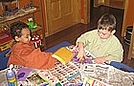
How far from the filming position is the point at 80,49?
6.17 ft

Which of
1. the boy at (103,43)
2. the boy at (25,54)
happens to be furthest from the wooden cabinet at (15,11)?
the boy at (103,43)

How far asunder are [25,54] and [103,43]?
71 cm

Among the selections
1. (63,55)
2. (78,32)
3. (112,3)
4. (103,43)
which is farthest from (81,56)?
(112,3)

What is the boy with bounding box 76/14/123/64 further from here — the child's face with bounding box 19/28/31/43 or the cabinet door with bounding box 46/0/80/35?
the cabinet door with bounding box 46/0/80/35

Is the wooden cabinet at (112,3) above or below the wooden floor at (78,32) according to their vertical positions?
above

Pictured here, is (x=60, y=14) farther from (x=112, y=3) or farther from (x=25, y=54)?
(x=25, y=54)

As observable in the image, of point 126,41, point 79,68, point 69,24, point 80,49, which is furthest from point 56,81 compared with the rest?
point 69,24

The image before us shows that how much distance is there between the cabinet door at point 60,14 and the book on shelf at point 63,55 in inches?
81.7

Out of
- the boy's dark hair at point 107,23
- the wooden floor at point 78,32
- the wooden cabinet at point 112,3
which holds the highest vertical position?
the boy's dark hair at point 107,23

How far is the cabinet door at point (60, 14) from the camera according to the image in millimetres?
3881

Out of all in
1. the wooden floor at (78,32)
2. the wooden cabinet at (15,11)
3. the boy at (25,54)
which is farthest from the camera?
the wooden floor at (78,32)

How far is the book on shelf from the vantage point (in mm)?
1778

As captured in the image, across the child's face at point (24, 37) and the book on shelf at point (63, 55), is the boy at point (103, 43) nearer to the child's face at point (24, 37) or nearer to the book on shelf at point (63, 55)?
the book on shelf at point (63, 55)

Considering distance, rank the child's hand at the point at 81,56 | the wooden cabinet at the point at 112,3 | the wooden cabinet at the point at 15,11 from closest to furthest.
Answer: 1. the child's hand at the point at 81,56
2. the wooden cabinet at the point at 15,11
3. the wooden cabinet at the point at 112,3
